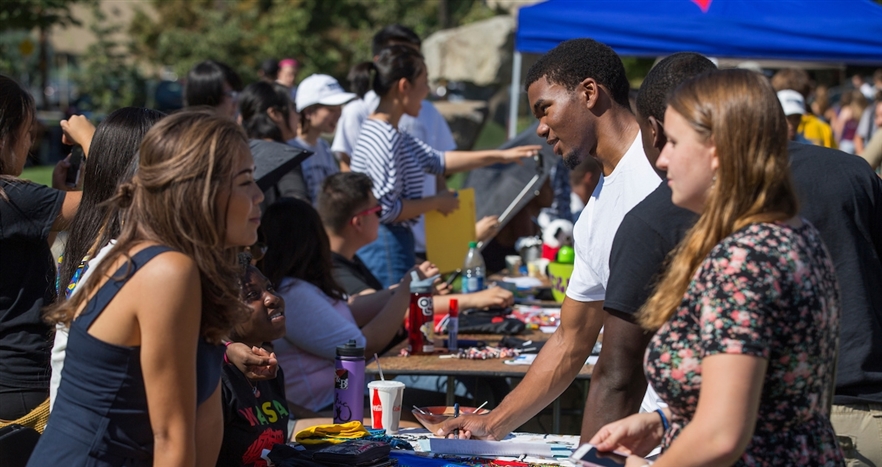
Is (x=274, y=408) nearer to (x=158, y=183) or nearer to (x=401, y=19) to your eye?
(x=158, y=183)

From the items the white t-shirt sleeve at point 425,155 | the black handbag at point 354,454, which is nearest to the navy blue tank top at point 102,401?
the black handbag at point 354,454

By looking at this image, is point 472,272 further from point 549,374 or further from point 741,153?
Answer: point 741,153

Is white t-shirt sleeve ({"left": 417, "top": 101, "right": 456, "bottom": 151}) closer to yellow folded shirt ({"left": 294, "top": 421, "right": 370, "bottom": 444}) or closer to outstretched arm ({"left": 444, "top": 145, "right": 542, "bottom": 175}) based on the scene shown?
outstretched arm ({"left": 444, "top": 145, "right": 542, "bottom": 175})

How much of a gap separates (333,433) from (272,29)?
65.4ft

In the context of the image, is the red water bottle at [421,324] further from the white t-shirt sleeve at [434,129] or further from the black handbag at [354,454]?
the white t-shirt sleeve at [434,129]

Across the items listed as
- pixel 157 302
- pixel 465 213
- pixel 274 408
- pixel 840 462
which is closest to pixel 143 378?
pixel 157 302

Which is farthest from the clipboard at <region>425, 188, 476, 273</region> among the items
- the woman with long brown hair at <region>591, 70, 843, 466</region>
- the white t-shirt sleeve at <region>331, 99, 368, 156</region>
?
the woman with long brown hair at <region>591, 70, 843, 466</region>

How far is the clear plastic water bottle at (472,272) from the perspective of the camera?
526cm

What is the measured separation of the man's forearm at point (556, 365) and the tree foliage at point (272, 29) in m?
18.4

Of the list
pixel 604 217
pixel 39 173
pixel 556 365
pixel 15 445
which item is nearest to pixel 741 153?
pixel 604 217

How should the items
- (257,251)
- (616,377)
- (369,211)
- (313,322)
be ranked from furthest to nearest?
(369,211) < (313,322) < (257,251) < (616,377)

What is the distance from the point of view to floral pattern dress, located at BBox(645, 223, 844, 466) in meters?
1.58

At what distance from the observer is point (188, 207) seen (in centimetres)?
196

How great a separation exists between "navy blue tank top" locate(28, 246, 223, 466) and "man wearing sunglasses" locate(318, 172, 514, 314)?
8.61ft
